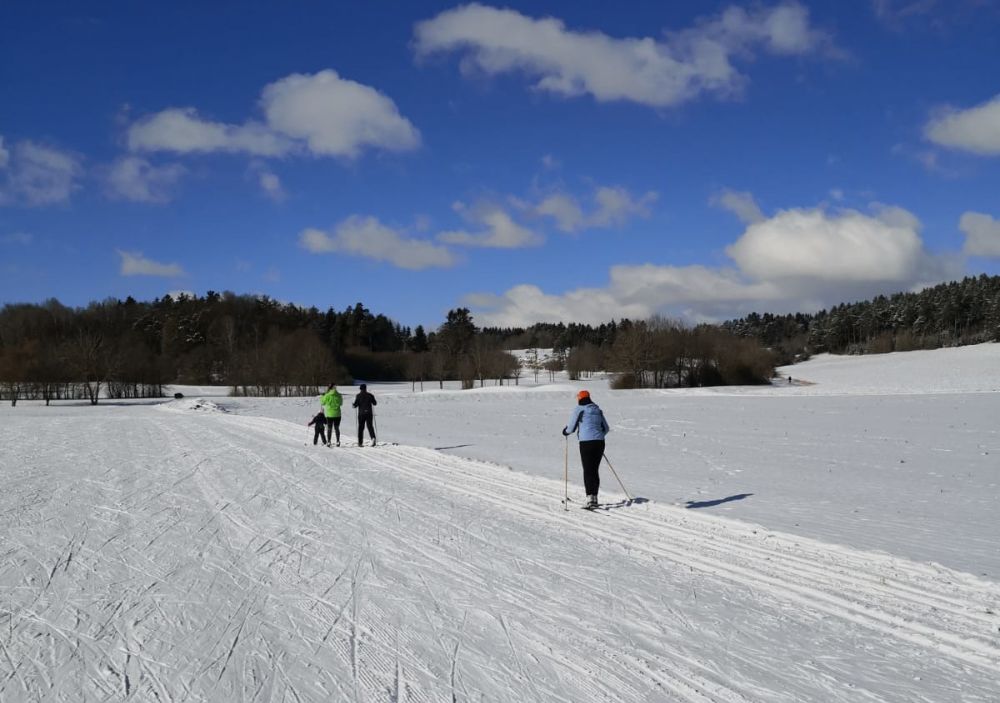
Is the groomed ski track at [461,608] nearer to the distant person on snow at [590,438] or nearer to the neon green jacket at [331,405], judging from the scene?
the distant person on snow at [590,438]

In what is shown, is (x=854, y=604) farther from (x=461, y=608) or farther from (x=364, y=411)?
(x=364, y=411)

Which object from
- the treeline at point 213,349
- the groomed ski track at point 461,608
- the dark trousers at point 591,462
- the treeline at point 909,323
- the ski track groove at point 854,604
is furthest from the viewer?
the treeline at point 909,323

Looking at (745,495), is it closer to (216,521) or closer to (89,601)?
(216,521)

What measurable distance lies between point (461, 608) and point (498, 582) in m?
0.84

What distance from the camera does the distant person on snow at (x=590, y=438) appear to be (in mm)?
10633

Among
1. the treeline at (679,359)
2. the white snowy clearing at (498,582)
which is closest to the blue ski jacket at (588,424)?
the white snowy clearing at (498,582)

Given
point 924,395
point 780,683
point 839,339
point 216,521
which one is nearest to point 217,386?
point 924,395

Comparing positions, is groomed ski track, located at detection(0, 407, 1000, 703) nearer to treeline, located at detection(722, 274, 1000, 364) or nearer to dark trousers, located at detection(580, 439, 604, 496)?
dark trousers, located at detection(580, 439, 604, 496)

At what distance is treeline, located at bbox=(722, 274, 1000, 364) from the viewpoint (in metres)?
111

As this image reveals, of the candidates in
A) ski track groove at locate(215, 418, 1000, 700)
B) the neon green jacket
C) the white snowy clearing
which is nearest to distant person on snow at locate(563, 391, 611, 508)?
the white snowy clearing

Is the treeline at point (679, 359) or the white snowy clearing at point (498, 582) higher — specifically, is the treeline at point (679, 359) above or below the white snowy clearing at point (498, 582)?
above

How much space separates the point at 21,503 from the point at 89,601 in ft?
20.7

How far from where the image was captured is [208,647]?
520cm

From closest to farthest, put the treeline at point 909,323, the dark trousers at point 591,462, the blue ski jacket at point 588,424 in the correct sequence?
the dark trousers at point 591,462
the blue ski jacket at point 588,424
the treeline at point 909,323
